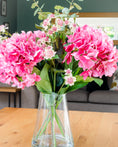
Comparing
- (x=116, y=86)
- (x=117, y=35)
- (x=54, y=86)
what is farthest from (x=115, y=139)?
(x=117, y=35)

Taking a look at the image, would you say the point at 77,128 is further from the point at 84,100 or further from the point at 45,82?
the point at 84,100

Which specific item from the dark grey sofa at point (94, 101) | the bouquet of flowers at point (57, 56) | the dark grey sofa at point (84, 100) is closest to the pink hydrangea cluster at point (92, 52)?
the bouquet of flowers at point (57, 56)

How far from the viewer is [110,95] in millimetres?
3773

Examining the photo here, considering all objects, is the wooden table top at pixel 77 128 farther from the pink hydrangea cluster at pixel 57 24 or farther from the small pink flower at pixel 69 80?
the pink hydrangea cluster at pixel 57 24

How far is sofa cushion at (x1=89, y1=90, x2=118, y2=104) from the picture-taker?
12.3 feet

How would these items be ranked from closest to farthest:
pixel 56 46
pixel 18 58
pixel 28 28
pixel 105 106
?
pixel 18 58 → pixel 56 46 → pixel 105 106 → pixel 28 28

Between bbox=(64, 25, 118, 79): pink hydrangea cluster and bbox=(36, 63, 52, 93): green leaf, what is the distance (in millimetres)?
98

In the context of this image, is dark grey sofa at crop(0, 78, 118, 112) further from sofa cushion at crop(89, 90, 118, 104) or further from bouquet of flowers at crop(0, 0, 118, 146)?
bouquet of flowers at crop(0, 0, 118, 146)

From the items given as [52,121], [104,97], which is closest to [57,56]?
[52,121]

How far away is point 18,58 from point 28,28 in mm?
5867

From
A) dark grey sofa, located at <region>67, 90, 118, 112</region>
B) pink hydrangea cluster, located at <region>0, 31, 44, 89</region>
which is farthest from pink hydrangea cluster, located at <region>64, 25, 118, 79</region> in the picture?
dark grey sofa, located at <region>67, 90, 118, 112</region>

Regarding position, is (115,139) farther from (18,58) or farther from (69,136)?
(18,58)

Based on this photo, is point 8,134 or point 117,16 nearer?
point 8,134

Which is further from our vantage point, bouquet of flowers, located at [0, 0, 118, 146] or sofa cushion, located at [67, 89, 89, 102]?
Result: sofa cushion, located at [67, 89, 89, 102]
